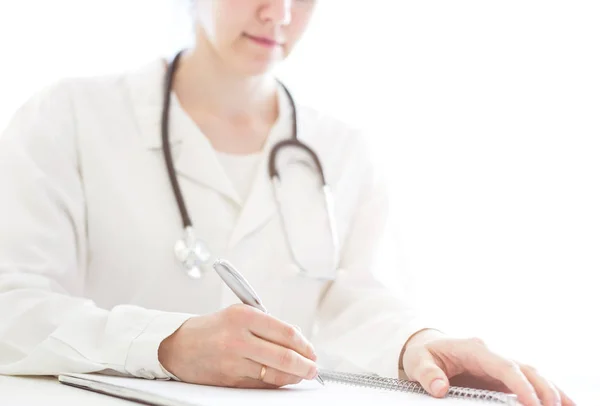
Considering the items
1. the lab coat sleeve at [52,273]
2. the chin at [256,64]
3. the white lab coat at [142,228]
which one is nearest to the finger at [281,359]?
the lab coat sleeve at [52,273]

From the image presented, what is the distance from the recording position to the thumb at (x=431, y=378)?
2.37 ft

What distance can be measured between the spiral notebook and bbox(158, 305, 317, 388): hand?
0.02 m

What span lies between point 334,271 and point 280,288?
0.09m

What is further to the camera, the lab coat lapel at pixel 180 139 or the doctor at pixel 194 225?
the lab coat lapel at pixel 180 139

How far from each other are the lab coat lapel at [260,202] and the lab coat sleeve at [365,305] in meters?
0.15

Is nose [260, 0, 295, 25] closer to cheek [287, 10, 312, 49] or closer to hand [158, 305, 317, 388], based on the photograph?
cheek [287, 10, 312, 49]

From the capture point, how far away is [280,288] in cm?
113

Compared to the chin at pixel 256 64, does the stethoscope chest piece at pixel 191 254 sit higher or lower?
lower

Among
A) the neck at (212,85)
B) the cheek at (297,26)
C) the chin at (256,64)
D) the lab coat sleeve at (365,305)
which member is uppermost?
the cheek at (297,26)

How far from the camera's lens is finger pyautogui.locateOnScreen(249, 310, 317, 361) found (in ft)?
2.31


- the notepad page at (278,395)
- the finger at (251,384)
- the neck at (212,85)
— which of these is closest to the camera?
the notepad page at (278,395)

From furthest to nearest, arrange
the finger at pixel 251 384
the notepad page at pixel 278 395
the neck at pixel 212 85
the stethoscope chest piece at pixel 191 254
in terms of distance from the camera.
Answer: the neck at pixel 212 85, the stethoscope chest piece at pixel 191 254, the finger at pixel 251 384, the notepad page at pixel 278 395

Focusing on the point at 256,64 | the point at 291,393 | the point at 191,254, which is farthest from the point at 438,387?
the point at 256,64

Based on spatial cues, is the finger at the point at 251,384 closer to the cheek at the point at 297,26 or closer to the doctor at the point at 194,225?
the doctor at the point at 194,225
